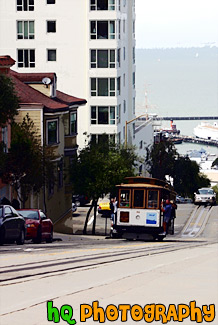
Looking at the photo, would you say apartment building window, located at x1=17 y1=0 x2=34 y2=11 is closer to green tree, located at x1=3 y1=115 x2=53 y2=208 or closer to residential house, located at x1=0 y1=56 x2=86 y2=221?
residential house, located at x1=0 y1=56 x2=86 y2=221

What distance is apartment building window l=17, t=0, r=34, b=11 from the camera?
89.3 metres

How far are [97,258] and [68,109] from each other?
112ft

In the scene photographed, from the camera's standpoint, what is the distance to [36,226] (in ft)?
108

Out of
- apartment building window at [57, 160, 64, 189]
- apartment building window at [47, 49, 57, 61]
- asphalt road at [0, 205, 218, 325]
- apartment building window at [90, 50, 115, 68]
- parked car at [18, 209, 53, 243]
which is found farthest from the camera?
apartment building window at [47, 49, 57, 61]

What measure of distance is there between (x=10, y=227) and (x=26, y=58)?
64.3 metres

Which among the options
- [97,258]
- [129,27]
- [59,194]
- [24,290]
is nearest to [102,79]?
[129,27]

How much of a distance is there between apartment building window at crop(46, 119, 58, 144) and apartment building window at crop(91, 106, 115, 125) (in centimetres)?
3627

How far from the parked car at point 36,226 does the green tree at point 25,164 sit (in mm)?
7192

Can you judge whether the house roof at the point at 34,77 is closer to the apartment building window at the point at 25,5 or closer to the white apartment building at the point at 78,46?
the white apartment building at the point at 78,46

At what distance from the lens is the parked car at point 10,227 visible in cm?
2820

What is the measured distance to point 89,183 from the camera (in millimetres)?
51031

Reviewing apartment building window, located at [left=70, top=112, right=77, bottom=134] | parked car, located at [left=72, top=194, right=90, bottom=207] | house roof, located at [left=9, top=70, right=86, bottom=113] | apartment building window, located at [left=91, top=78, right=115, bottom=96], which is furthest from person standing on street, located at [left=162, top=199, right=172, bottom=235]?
apartment building window, located at [left=91, top=78, right=115, bottom=96]

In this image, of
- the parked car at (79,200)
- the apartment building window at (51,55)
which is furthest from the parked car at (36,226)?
the apartment building window at (51,55)

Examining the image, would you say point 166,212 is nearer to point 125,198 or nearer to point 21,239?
point 125,198
